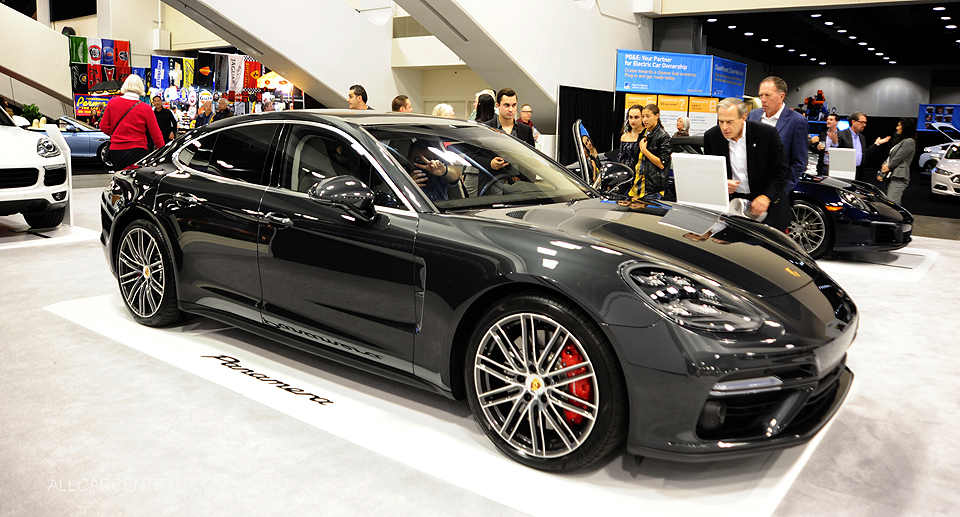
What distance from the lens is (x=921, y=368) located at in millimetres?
3758

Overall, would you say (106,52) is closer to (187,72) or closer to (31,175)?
(187,72)

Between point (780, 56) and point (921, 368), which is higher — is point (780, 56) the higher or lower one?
the higher one

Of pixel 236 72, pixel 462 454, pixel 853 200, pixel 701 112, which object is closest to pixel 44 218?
pixel 462 454

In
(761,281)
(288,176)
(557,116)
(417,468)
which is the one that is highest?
(557,116)

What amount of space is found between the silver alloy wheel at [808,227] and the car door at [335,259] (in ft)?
17.2

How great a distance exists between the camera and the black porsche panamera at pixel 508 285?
2.19 m

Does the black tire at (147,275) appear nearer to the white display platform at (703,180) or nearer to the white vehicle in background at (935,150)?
the white display platform at (703,180)

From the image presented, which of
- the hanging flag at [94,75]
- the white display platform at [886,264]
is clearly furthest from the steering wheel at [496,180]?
the hanging flag at [94,75]

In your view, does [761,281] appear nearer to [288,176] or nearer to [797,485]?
[797,485]

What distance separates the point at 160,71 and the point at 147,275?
76.6ft

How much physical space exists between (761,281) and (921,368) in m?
1.98

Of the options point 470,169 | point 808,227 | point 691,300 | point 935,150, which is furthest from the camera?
point 935,150

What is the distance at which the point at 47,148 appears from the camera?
23.0 feet

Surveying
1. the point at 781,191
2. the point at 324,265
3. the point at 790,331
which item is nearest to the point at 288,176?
the point at 324,265
